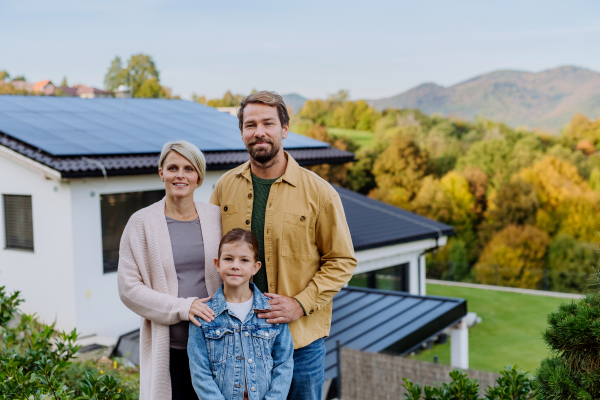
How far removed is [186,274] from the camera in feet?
8.62

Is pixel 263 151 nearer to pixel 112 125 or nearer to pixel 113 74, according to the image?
pixel 112 125

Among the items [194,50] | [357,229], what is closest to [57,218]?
[357,229]

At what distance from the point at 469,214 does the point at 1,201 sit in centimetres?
2909

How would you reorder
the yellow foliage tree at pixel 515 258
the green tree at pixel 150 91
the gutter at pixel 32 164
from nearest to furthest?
1. the gutter at pixel 32 164
2. the yellow foliage tree at pixel 515 258
3. the green tree at pixel 150 91

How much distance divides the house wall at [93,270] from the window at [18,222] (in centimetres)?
119

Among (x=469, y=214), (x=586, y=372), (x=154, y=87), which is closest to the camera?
(x=586, y=372)

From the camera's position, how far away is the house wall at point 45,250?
8.87m

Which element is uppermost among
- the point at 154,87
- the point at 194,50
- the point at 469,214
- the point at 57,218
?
the point at 194,50

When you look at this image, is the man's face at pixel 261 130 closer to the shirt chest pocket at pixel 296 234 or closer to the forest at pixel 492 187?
the shirt chest pocket at pixel 296 234

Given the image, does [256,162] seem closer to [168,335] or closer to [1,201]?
[168,335]

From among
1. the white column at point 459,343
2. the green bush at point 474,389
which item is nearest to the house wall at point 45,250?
the green bush at point 474,389

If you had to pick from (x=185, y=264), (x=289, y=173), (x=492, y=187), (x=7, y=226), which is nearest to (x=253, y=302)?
(x=185, y=264)

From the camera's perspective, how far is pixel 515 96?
65.1 meters

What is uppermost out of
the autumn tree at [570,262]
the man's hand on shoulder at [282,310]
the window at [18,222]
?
the man's hand on shoulder at [282,310]
